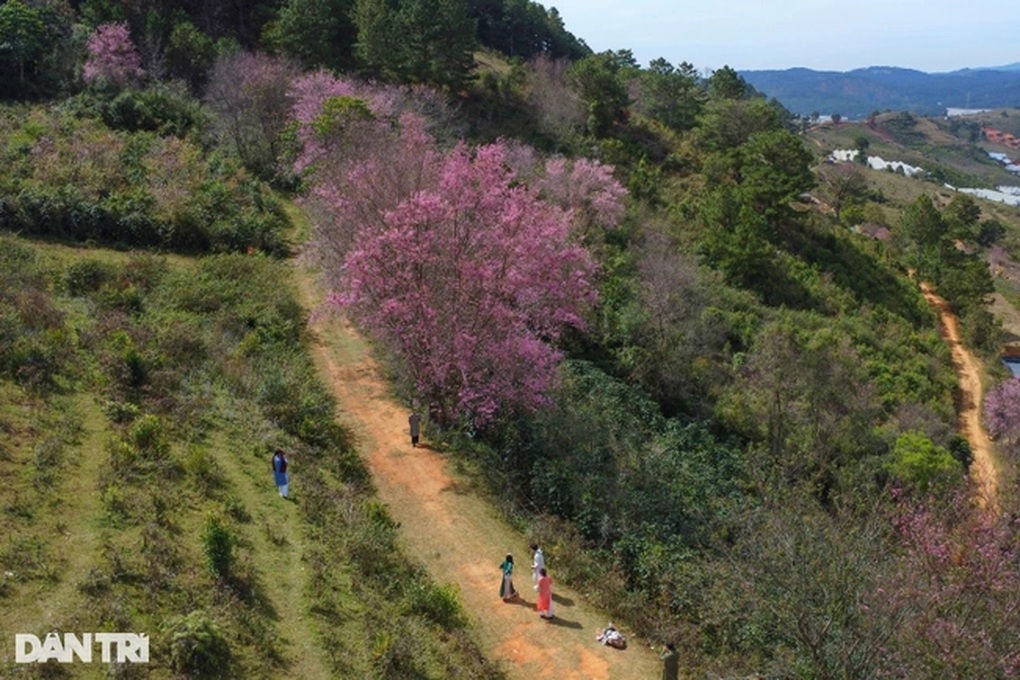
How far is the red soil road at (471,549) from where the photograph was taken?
1487 cm

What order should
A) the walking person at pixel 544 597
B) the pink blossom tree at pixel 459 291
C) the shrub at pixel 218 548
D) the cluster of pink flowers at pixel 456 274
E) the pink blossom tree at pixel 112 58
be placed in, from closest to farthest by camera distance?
1. the shrub at pixel 218 548
2. the walking person at pixel 544 597
3. the pink blossom tree at pixel 459 291
4. the cluster of pink flowers at pixel 456 274
5. the pink blossom tree at pixel 112 58

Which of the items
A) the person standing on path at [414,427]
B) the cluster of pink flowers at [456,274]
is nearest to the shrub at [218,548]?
the person standing on path at [414,427]

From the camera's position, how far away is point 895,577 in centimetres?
1188

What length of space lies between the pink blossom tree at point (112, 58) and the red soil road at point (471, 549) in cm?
2688

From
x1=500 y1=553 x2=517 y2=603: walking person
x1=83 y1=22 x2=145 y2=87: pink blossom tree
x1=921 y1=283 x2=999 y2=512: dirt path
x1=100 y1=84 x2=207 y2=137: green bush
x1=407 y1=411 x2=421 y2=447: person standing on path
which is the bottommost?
x1=921 y1=283 x2=999 y2=512: dirt path

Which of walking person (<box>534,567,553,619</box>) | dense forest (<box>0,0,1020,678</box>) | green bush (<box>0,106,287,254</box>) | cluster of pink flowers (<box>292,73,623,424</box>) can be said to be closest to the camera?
dense forest (<box>0,0,1020,678</box>)

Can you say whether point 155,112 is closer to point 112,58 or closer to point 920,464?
point 112,58

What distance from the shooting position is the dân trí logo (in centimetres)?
1130

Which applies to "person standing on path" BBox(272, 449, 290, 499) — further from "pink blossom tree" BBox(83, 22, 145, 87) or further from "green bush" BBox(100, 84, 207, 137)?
"pink blossom tree" BBox(83, 22, 145, 87)

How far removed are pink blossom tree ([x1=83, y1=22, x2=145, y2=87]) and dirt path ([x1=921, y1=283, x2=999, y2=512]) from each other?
148ft

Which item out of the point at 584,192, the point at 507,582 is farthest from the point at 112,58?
the point at 507,582

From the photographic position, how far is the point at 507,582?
16.1 metres

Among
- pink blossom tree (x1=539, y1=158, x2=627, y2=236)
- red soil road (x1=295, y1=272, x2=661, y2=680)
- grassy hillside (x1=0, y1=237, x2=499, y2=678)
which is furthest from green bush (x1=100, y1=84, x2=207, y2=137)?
red soil road (x1=295, y1=272, x2=661, y2=680)

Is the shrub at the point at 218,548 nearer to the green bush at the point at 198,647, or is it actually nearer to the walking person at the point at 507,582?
the green bush at the point at 198,647
